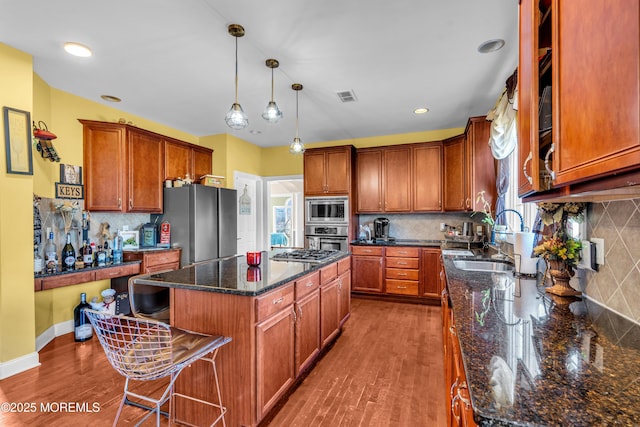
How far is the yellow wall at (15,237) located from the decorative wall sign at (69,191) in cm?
69

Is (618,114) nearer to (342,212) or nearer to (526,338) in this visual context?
(526,338)

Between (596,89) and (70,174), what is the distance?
422cm

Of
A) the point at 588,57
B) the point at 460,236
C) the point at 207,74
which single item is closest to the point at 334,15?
the point at 207,74

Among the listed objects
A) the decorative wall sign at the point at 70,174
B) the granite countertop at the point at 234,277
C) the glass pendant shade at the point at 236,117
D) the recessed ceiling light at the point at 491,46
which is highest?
the recessed ceiling light at the point at 491,46

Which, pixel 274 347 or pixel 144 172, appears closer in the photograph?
pixel 274 347

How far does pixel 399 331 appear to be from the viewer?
3.23 meters

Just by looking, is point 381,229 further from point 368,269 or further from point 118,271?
point 118,271

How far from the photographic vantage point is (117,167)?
3445 mm

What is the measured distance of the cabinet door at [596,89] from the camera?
0.57 meters

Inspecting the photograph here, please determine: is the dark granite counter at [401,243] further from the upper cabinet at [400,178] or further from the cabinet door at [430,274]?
the upper cabinet at [400,178]

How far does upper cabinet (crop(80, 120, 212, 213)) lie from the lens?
10.9 feet

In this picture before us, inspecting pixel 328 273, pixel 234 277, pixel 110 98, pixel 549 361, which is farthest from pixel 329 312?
pixel 110 98

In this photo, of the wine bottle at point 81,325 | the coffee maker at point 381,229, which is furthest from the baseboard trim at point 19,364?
the coffee maker at point 381,229

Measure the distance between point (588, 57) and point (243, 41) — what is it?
2.20 m
